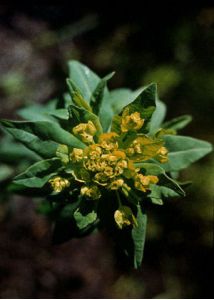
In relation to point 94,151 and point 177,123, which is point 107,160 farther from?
point 177,123

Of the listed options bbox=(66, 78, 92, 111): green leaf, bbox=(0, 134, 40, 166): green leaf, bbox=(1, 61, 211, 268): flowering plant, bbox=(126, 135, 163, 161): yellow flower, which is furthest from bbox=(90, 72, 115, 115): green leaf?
bbox=(0, 134, 40, 166): green leaf

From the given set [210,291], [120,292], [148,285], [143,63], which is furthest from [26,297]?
[143,63]

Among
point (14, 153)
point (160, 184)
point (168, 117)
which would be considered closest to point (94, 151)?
point (160, 184)

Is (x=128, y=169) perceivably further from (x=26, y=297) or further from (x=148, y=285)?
(x=26, y=297)

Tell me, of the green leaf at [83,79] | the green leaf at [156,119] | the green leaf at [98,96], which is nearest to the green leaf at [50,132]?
the green leaf at [98,96]

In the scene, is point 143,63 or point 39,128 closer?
→ point 39,128

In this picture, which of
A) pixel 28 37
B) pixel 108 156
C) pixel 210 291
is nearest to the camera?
pixel 108 156

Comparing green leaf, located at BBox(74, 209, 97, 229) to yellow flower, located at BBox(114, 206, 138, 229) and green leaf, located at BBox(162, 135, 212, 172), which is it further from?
Answer: green leaf, located at BBox(162, 135, 212, 172)
